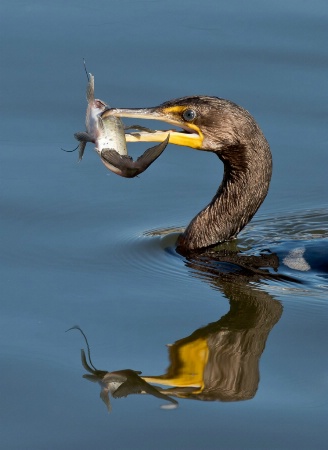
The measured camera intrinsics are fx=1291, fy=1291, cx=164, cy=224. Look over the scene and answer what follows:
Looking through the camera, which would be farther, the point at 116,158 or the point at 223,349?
the point at 116,158

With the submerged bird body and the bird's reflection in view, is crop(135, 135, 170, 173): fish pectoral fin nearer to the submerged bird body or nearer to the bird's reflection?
the submerged bird body

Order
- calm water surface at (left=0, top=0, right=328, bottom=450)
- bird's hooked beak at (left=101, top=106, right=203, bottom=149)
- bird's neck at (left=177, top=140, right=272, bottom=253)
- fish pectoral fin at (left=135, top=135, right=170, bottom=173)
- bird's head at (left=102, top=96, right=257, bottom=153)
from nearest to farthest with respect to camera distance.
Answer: calm water surface at (left=0, top=0, right=328, bottom=450)
fish pectoral fin at (left=135, top=135, right=170, bottom=173)
bird's hooked beak at (left=101, top=106, right=203, bottom=149)
bird's head at (left=102, top=96, right=257, bottom=153)
bird's neck at (left=177, top=140, right=272, bottom=253)

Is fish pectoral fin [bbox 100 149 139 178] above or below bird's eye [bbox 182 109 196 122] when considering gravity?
below

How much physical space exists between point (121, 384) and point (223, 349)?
81 centimetres

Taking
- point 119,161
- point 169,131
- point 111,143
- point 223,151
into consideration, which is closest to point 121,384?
point 119,161

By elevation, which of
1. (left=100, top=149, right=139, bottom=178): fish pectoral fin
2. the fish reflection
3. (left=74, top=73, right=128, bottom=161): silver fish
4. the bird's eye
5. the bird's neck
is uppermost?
the bird's eye

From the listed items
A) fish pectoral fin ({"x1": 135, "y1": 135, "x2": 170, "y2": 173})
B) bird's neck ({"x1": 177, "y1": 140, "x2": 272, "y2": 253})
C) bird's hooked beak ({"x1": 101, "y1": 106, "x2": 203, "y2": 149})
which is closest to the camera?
fish pectoral fin ({"x1": 135, "y1": 135, "x2": 170, "y2": 173})

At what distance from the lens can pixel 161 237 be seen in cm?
851

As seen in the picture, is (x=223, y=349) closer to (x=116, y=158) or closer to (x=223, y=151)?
(x=116, y=158)

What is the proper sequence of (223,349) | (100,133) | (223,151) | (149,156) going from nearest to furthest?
(223,349) → (149,156) → (100,133) → (223,151)

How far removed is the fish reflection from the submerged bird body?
200cm

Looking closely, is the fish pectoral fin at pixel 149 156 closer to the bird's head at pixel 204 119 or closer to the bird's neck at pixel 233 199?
the bird's head at pixel 204 119

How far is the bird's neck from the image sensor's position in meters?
8.45

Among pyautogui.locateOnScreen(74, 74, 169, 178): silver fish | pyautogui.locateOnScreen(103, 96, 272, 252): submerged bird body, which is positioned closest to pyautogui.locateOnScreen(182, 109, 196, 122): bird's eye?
pyautogui.locateOnScreen(103, 96, 272, 252): submerged bird body
